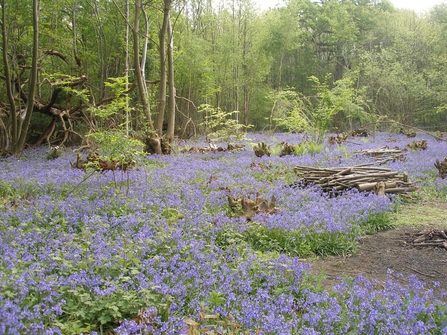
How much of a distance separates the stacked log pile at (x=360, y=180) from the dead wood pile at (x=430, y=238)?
167 cm

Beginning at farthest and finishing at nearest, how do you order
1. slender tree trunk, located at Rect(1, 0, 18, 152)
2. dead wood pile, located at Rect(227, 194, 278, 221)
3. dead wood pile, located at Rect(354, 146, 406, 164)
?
dead wood pile, located at Rect(354, 146, 406, 164) < slender tree trunk, located at Rect(1, 0, 18, 152) < dead wood pile, located at Rect(227, 194, 278, 221)

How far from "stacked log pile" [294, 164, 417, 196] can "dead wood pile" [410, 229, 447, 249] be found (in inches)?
65.7

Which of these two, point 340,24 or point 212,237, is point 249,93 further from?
point 212,237

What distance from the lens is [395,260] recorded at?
4.16 meters

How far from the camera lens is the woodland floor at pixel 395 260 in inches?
147

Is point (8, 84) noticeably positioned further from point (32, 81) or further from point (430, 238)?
point (430, 238)

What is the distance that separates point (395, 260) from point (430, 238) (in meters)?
0.93

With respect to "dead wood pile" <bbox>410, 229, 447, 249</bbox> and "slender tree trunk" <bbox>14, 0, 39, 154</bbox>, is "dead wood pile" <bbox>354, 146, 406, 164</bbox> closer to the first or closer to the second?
"dead wood pile" <bbox>410, 229, 447, 249</bbox>

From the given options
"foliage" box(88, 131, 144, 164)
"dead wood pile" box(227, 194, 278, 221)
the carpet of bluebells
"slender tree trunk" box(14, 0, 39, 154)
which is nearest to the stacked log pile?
the carpet of bluebells

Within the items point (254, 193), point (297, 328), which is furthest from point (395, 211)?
point (297, 328)

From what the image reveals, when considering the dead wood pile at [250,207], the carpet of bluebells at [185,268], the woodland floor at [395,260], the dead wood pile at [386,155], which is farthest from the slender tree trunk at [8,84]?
the dead wood pile at [386,155]

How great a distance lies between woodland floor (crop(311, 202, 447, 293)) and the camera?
3734 mm

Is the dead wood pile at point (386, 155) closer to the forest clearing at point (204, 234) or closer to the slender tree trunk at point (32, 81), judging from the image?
the forest clearing at point (204, 234)

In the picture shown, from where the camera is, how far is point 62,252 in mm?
3111
